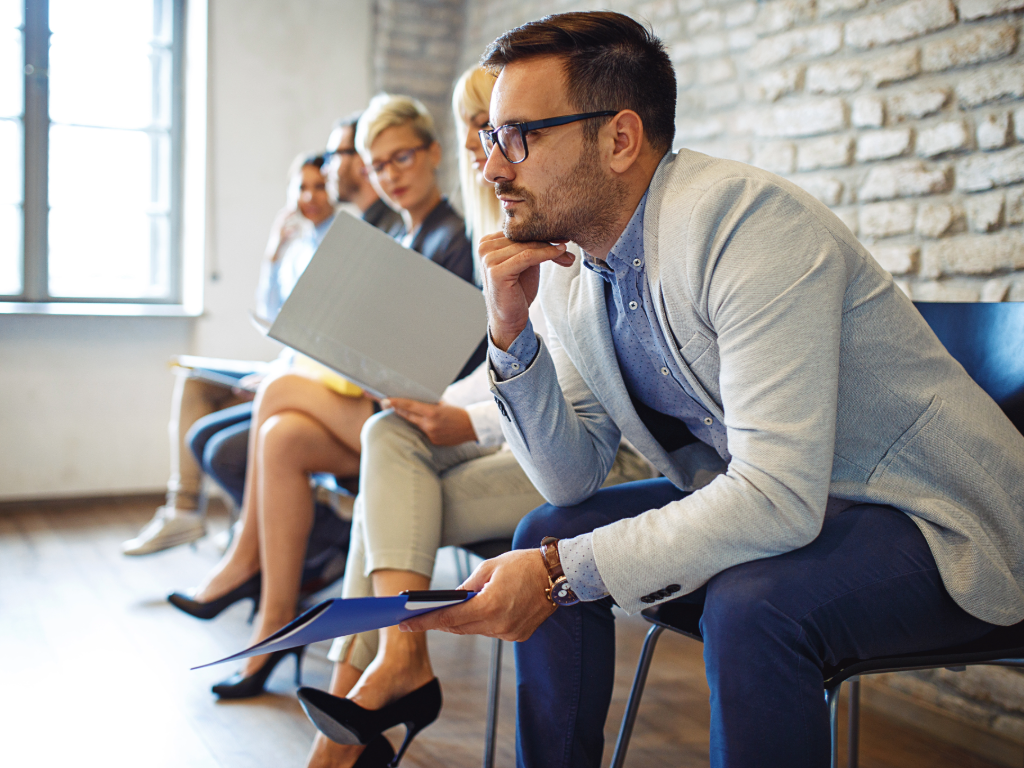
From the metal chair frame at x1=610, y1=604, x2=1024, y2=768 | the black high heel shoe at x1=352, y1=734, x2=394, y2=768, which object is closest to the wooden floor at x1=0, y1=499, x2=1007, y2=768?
the black high heel shoe at x1=352, y1=734, x2=394, y2=768

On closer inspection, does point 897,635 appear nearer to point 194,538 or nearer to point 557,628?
point 557,628

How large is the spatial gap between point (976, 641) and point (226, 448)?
Answer: 6.65ft

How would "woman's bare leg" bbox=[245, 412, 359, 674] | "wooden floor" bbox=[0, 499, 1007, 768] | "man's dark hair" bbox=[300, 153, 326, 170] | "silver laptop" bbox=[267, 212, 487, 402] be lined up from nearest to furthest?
"silver laptop" bbox=[267, 212, 487, 402] < "wooden floor" bbox=[0, 499, 1007, 768] < "woman's bare leg" bbox=[245, 412, 359, 674] < "man's dark hair" bbox=[300, 153, 326, 170]

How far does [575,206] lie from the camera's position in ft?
3.51

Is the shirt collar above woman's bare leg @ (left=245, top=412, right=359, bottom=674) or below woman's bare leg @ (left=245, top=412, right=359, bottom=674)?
above

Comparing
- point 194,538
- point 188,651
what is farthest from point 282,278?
point 188,651

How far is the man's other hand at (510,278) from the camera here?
109 cm

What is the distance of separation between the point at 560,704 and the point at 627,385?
0.43m

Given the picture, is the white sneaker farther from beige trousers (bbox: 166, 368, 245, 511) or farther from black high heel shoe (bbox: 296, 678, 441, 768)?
black high heel shoe (bbox: 296, 678, 441, 768)

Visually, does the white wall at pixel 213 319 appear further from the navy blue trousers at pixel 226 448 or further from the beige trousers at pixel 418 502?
the beige trousers at pixel 418 502

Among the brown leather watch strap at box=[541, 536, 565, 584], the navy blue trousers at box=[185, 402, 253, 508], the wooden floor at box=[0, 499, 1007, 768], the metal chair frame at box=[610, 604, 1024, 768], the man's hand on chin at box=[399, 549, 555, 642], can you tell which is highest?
the brown leather watch strap at box=[541, 536, 565, 584]

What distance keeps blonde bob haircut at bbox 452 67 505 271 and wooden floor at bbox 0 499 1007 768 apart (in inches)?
40.8

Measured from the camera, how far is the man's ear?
105 cm

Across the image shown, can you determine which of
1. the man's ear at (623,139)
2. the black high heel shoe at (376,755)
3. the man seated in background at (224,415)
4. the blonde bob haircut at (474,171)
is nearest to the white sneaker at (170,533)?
the man seated in background at (224,415)
